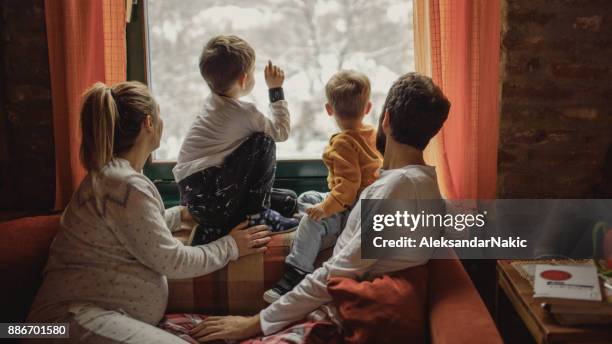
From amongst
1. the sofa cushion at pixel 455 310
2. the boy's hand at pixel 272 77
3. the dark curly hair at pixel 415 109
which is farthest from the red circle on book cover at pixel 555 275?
the boy's hand at pixel 272 77

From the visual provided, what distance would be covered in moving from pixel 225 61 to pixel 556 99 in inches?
51.4

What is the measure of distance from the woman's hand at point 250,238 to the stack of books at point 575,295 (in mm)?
928

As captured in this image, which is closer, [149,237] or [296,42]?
[149,237]

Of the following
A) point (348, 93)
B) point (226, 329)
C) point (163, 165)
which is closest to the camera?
point (226, 329)

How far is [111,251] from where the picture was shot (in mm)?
1692

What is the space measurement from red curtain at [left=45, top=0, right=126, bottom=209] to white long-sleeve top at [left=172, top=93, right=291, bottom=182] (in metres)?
0.55

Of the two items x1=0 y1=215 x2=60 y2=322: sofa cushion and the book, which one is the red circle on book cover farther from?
x1=0 y1=215 x2=60 y2=322: sofa cushion

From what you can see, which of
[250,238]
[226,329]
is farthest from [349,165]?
[226,329]

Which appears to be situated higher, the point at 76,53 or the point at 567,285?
the point at 76,53

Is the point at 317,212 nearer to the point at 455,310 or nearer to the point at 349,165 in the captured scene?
the point at 349,165

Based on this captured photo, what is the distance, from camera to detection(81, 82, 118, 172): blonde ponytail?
65.1 inches

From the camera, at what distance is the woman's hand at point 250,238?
201 centimetres

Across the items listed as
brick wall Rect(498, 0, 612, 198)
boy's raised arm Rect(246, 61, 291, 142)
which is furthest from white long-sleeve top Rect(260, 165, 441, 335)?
brick wall Rect(498, 0, 612, 198)

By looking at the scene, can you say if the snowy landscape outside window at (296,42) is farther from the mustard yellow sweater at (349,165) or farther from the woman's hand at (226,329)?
the woman's hand at (226,329)
